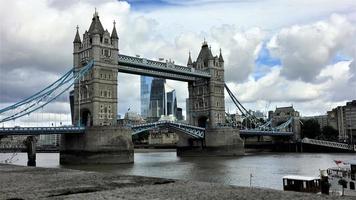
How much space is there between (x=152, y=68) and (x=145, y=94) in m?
83.4

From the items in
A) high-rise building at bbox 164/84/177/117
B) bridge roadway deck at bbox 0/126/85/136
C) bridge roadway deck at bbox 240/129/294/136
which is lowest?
bridge roadway deck at bbox 240/129/294/136

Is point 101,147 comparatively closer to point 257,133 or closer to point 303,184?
point 303,184

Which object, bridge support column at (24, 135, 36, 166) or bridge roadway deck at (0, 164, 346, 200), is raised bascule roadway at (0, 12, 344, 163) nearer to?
bridge support column at (24, 135, 36, 166)

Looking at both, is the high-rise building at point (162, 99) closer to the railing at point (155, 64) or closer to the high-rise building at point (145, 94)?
the high-rise building at point (145, 94)

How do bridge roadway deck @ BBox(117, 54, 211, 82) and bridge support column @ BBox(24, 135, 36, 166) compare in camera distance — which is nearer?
bridge support column @ BBox(24, 135, 36, 166)

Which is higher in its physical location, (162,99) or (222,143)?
(162,99)

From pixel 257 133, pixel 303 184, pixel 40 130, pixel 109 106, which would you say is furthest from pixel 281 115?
pixel 303 184

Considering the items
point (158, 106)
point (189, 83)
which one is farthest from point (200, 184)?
point (158, 106)

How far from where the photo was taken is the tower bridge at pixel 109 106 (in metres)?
56.0

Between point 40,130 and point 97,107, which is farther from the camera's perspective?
point 97,107

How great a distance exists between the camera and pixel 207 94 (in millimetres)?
85562

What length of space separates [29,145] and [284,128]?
71.4m

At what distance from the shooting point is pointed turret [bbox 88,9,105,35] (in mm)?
62531

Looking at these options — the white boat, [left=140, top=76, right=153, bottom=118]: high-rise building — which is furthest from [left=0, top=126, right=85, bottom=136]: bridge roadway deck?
[left=140, top=76, right=153, bottom=118]: high-rise building
